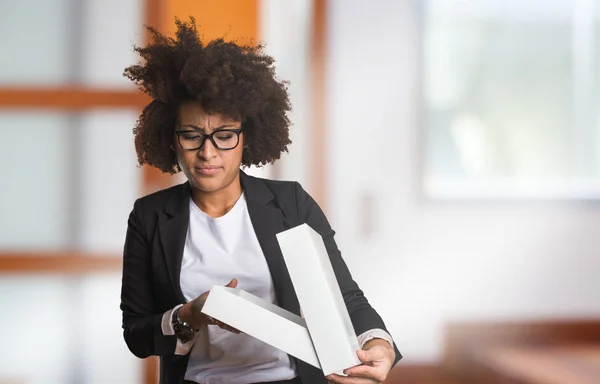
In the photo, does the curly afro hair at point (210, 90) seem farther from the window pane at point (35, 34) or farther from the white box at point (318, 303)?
the window pane at point (35, 34)

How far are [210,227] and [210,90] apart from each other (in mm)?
292

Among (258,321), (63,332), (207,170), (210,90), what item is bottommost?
(63,332)

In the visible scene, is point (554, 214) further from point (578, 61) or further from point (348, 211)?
point (348, 211)

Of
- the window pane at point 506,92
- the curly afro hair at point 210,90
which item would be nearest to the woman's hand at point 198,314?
the curly afro hair at point 210,90

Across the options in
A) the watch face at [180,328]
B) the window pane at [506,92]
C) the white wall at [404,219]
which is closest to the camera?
the watch face at [180,328]

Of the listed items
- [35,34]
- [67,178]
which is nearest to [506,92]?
[67,178]

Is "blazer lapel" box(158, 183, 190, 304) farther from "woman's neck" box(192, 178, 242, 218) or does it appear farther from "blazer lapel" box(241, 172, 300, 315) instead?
"blazer lapel" box(241, 172, 300, 315)

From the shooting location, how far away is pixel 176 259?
1546mm

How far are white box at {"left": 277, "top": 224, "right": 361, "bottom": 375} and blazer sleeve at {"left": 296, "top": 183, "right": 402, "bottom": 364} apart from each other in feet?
0.48

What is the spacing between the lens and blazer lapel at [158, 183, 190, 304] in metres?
1.54

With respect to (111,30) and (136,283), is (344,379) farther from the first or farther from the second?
(111,30)

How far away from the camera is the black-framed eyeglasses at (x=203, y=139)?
149 cm

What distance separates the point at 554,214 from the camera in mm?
4246

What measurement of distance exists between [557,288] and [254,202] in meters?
3.08
